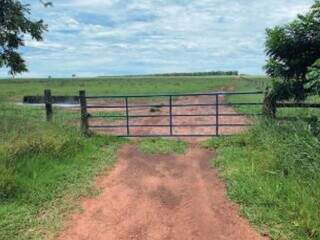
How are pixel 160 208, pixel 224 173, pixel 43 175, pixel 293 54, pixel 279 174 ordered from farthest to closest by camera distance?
Result: pixel 293 54 → pixel 224 173 → pixel 43 175 → pixel 279 174 → pixel 160 208

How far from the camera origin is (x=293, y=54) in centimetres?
1384

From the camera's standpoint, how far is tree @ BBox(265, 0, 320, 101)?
43.8 feet

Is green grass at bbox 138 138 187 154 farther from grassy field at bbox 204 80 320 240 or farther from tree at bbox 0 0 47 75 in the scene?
tree at bbox 0 0 47 75

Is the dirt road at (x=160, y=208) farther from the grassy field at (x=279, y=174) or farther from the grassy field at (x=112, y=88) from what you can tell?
the grassy field at (x=112, y=88)

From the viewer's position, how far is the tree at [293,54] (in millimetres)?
13336

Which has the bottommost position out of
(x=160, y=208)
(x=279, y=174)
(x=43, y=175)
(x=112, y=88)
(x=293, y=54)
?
(x=112, y=88)

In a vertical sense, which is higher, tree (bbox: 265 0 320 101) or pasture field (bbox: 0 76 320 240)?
tree (bbox: 265 0 320 101)

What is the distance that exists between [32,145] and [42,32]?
1320 cm

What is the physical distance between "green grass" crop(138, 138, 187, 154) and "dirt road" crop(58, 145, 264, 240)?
1674mm

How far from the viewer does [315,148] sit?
9930mm

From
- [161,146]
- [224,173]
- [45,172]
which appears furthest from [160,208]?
[161,146]

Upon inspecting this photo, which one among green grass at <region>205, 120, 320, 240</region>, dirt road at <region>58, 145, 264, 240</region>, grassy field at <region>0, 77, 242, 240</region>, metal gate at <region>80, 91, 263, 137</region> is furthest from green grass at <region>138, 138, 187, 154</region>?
dirt road at <region>58, 145, 264, 240</region>

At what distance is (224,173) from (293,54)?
4468 millimetres

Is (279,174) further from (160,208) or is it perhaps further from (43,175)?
(43,175)
